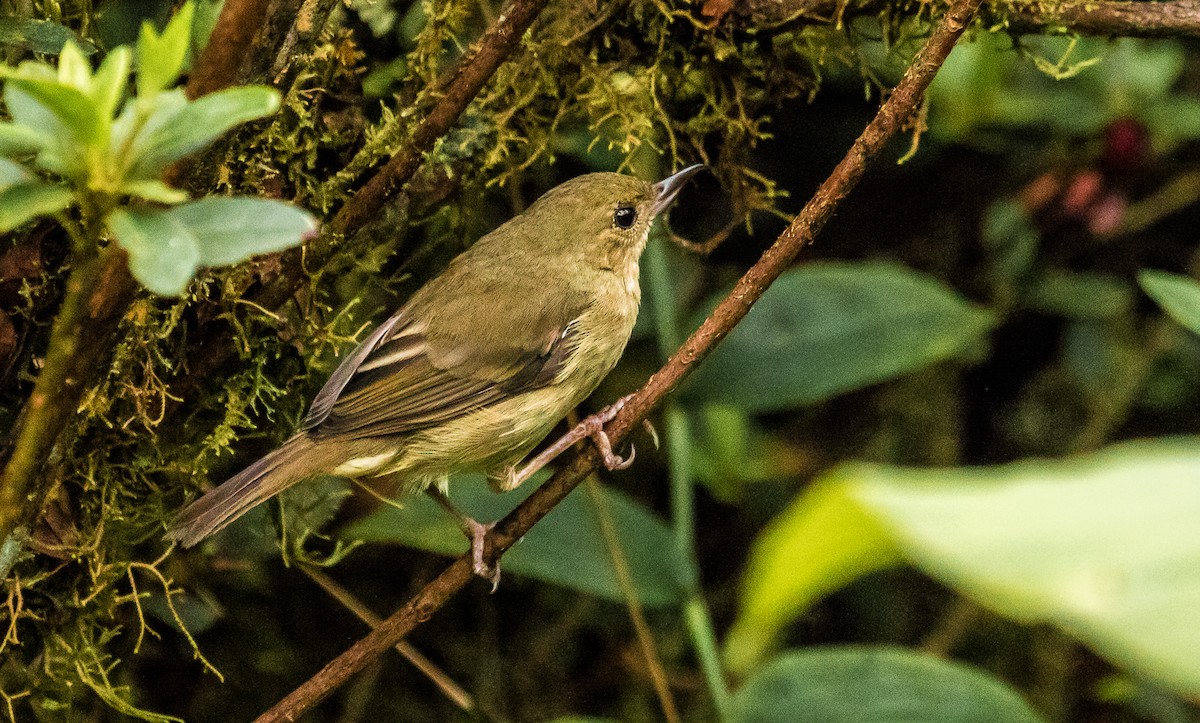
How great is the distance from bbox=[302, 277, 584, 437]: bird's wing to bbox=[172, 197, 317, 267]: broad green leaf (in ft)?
4.16

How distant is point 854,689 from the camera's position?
7.21ft

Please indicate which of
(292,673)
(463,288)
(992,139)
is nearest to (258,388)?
(463,288)

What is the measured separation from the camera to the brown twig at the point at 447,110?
6.24 feet

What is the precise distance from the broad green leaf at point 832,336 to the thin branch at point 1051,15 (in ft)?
2.31

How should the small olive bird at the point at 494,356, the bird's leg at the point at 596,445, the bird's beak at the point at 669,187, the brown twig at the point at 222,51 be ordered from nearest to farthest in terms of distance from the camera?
the brown twig at the point at 222,51, the bird's leg at the point at 596,445, the small olive bird at the point at 494,356, the bird's beak at the point at 669,187

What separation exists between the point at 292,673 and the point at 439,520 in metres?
0.89

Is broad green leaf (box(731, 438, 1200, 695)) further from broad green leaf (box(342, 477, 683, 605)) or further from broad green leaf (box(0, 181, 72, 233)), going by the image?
broad green leaf (box(342, 477, 683, 605))

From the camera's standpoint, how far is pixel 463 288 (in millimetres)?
2711

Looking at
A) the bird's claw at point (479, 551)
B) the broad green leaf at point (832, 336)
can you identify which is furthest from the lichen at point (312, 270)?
the bird's claw at point (479, 551)

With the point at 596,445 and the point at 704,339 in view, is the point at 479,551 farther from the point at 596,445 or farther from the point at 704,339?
the point at 704,339

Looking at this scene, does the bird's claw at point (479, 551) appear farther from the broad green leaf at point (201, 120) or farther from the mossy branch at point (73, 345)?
the broad green leaf at point (201, 120)

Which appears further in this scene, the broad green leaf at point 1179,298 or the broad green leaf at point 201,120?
the broad green leaf at point 1179,298

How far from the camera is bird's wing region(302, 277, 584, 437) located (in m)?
2.58

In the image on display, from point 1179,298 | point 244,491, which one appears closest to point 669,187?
point 244,491
